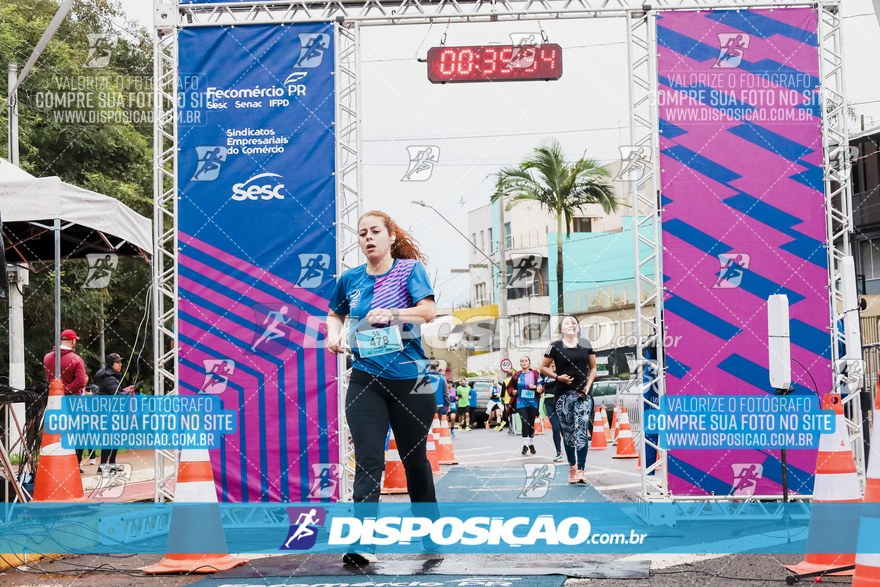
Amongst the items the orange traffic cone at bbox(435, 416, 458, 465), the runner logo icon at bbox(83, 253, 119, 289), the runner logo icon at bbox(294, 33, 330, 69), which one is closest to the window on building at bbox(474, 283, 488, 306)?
the orange traffic cone at bbox(435, 416, 458, 465)

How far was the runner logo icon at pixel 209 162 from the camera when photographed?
816 centimetres

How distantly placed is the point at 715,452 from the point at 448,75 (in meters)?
3.93

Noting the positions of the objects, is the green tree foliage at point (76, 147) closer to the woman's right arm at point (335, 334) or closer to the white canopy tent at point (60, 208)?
the white canopy tent at point (60, 208)

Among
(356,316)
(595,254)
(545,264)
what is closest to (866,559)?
(356,316)

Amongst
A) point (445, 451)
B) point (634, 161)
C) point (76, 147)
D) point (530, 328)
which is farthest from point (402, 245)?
point (530, 328)

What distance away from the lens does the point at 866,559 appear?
3.87 m

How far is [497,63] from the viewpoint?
8.09 meters

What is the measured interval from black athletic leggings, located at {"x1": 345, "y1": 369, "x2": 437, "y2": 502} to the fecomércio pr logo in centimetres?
120

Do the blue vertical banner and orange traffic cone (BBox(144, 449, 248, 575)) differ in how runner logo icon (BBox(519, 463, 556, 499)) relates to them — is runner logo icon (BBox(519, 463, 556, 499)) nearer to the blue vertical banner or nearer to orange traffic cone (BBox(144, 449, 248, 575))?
the blue vertical banner

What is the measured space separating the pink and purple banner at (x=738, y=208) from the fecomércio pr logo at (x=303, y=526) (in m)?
2.93

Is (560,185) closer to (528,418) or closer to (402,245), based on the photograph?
(528,418)

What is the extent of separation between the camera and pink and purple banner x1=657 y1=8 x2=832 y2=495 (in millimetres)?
7770

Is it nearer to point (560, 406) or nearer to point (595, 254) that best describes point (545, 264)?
point (595, 254)

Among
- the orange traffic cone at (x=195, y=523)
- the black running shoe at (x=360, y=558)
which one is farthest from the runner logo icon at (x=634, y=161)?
the orange traffic cone at (x=195, y=523)
